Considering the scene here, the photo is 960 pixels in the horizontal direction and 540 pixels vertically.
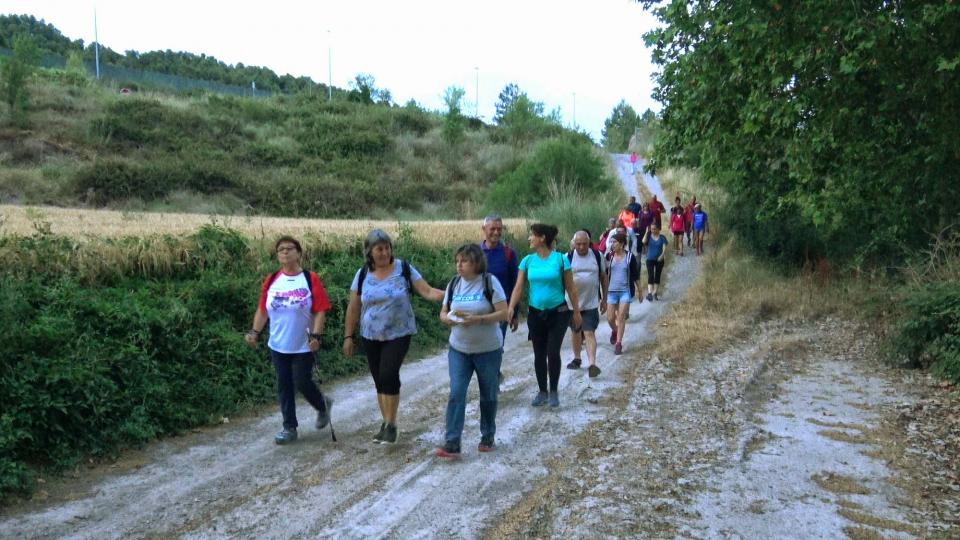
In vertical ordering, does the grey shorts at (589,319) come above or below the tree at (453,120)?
below

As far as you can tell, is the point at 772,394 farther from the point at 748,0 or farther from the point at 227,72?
the point at 227,72

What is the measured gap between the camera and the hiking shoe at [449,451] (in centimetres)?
625

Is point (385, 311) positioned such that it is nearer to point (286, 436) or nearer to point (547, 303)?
point (286, 436)

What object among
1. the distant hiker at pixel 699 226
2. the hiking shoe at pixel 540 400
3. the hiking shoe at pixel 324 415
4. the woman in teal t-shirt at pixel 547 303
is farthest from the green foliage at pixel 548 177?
the hiking shoe at pixel 324 415

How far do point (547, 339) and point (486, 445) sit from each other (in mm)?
1915

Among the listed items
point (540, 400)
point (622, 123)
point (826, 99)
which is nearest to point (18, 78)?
point (540, 400)

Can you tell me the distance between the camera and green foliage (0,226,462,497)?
6.17m

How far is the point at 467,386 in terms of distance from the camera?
6.36 metres

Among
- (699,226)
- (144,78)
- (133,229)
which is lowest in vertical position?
(699,226)

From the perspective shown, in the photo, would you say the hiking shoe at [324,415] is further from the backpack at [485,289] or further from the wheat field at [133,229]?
the wheat field at [133,229]

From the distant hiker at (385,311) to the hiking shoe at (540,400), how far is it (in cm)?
190

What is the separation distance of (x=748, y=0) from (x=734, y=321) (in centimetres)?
647

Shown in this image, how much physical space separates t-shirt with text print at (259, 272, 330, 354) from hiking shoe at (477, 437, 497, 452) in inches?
68.9

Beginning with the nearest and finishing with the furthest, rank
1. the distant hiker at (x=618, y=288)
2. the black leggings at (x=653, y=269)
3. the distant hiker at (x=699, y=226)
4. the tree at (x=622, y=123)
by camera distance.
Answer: the distant hiker at (x=618, y=288) → the black leggings at (x=653, y=269) → the distant hiker at (x=699, y=226) → the tree at (x=622, y=123)
